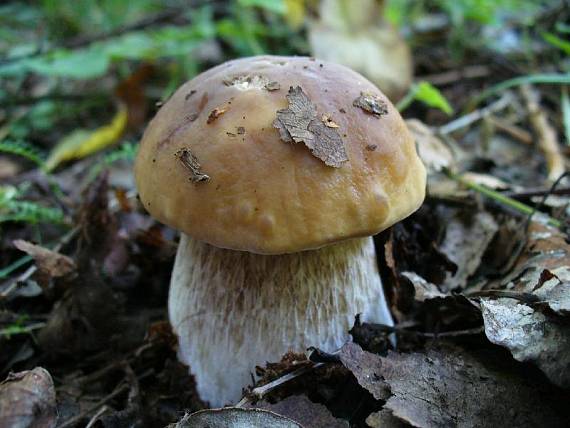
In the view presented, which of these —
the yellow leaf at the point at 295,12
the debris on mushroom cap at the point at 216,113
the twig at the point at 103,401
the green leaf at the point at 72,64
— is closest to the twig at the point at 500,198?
the debris on mushroom cap at the point at 216,113

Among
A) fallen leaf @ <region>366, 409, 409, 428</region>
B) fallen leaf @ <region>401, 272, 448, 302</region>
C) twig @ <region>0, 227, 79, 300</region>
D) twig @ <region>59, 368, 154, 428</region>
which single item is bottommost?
twig @ <region>0, 227, 79, 300</region>

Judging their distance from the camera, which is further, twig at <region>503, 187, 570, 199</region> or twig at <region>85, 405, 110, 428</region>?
twig at <region>503, 187, 570, 199</region>

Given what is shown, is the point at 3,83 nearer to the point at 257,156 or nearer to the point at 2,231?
the point at 2,231

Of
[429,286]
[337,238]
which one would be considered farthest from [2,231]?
[429,286]

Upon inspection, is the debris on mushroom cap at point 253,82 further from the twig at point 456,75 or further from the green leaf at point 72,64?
the twig at point 456,75

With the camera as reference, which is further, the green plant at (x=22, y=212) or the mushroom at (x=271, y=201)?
the green plant at (x=22, y=212)

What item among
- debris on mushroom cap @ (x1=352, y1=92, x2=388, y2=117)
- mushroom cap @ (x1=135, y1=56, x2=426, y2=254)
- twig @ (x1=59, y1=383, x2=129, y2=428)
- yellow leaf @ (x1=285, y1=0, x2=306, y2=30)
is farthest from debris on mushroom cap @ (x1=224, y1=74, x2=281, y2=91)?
yellow leaf @ (x1=285, y1=0, x2=306, y2=30)

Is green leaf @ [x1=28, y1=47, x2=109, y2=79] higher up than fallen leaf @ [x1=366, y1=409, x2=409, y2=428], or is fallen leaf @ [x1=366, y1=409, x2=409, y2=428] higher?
fallen leaf @ [x1=366, y1=409, x2=409, y2=428]

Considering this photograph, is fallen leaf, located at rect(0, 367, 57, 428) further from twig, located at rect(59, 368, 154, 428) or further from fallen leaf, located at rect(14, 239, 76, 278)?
fallen leaf, located at rect(14, 239, 76, 278)
